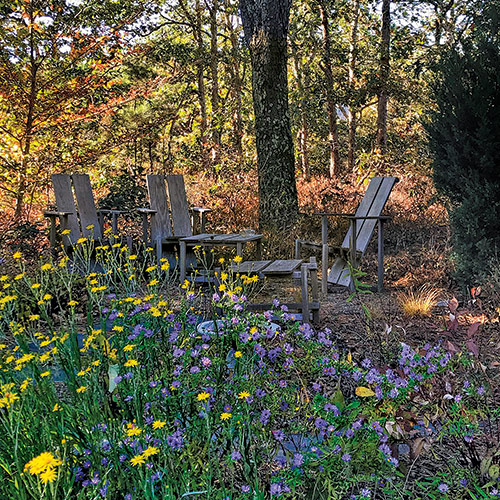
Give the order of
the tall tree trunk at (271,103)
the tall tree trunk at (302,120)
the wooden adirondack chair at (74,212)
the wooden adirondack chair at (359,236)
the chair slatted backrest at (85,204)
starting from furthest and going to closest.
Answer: the tall tree trunk at (302,120)
the tall tree trunk at (271,103)
the chair slatted backrest at (85,204)
the wooden adirondack chair at (74,212)
the wooden adirondack chair at (359,236)

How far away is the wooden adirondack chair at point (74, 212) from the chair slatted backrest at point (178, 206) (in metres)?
0.75

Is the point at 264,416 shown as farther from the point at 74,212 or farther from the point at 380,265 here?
the point at 74,212

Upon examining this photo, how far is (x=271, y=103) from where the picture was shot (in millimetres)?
6613

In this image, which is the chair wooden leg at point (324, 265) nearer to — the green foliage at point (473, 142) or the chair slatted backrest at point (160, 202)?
the green foliage at point (473, 142)

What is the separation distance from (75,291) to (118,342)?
2.60m

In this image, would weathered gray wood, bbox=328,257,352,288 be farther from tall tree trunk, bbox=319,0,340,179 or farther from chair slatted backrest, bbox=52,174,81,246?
tall tree trunk, bbox=319,0,340,179

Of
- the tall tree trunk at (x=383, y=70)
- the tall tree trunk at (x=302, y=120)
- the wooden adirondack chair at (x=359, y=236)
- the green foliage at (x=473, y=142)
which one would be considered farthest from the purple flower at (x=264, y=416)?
the tall tree trunk at (x=302, y=120)

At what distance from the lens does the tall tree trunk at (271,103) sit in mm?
Result: 6555

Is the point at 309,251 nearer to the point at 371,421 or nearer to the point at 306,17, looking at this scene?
the point at 371,421

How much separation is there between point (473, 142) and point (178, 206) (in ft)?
10.2

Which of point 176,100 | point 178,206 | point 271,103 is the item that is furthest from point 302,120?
point 178,206

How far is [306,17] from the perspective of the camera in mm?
10664

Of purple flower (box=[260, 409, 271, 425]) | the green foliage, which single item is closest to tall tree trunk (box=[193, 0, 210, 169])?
the green foliage

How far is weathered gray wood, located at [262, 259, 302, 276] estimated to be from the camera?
3617 mm
